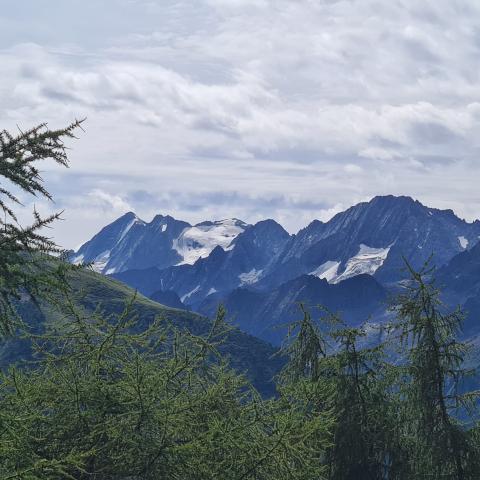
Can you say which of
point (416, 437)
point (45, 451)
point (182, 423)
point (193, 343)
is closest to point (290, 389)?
point (193, 343)

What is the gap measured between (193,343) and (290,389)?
2.75m

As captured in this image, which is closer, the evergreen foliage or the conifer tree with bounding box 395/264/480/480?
the evergreen foliage

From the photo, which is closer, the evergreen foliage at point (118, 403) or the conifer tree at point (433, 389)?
the evergreen foliage at point (118, 403)

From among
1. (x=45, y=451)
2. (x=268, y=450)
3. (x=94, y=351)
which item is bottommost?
(x=45, y=451)

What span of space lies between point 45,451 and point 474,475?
1389cm

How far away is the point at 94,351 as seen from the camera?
12883 mm

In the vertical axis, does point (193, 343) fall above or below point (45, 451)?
above

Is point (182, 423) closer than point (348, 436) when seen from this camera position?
Yes

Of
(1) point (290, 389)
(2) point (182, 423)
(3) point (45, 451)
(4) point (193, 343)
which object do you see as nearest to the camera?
(3) point (45, 451)

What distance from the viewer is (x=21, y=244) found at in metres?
13.8

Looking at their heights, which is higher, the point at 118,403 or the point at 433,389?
the point at 433,389

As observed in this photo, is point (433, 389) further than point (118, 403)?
Yes

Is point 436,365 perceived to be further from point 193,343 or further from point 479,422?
point 193,343

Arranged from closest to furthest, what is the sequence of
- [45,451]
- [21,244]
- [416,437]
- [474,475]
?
[45,451] < [21,244] < [474,475] < [416,437]
